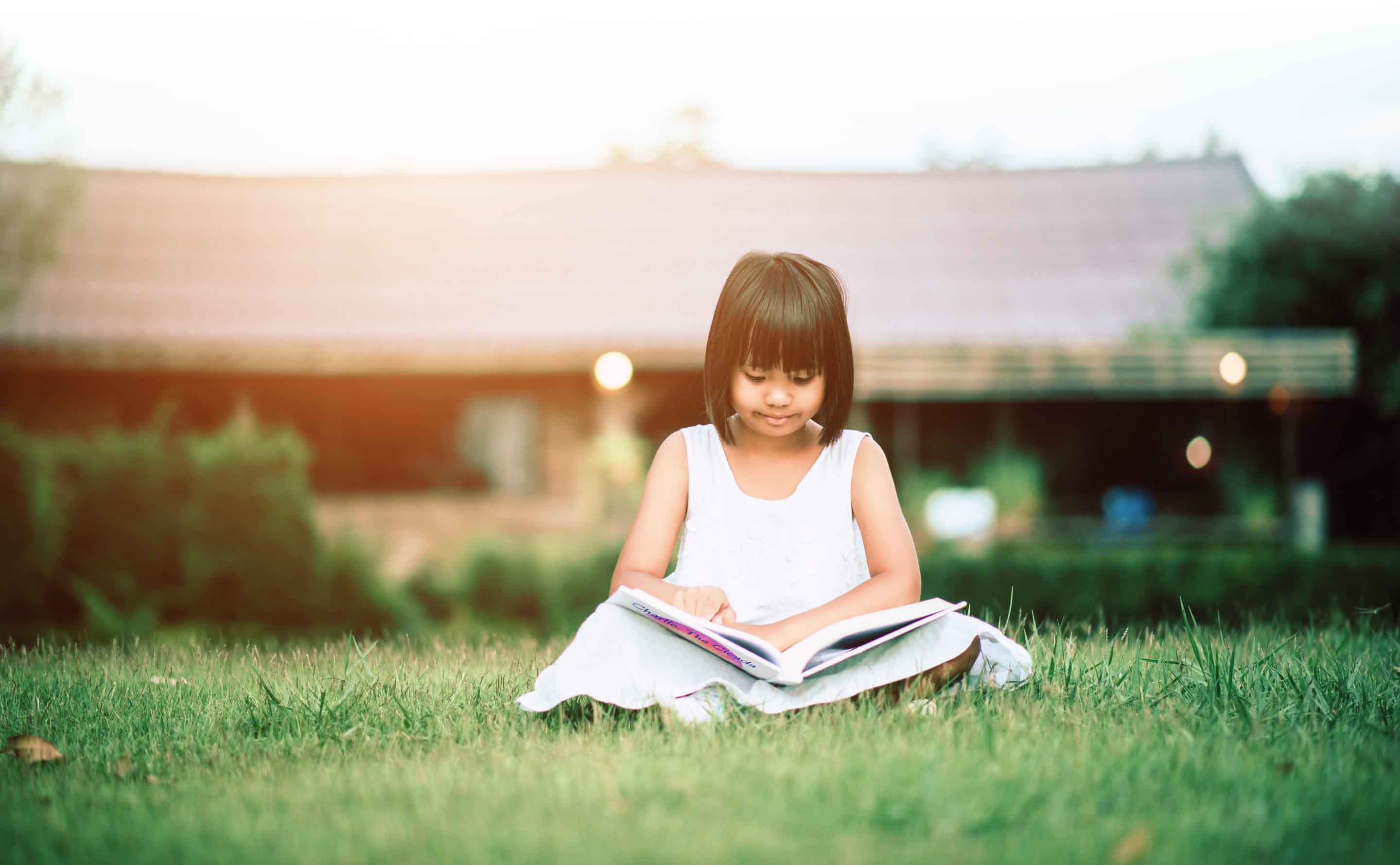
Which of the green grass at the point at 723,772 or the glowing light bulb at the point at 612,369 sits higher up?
the glowing light bulb at the point at 612,369

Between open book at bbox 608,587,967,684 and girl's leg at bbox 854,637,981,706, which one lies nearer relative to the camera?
open book at bbox 608,587,967,684

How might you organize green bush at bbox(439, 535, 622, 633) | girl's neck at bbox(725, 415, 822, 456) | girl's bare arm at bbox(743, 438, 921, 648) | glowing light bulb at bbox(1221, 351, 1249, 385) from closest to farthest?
1. girl's bare arm at bbox(743, 438, 921, 648)
2. girl's neck at bbox(725, 415, 822, 456)
3. green bush at bbox(439, 535, 622, 633)
4. glowing light bulb at bbox(1221, 351, 1249, 385)

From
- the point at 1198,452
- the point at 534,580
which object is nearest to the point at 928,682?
the point at 534,580

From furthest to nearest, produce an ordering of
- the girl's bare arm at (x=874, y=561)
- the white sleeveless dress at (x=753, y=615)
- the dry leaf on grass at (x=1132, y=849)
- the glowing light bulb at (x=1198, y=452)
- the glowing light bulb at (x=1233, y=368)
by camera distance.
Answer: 1. the glowing light bulb at (x=1198, y=452)
2. the glowing light bulb at (x=1233, y=368)
3. the girl's bare arm at (x=874, y=561)
4. the white sleeveless dress at (x=753, y=615)
5. the dry leaf on grass at (x=1132, y=849)

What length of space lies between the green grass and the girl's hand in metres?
0.29

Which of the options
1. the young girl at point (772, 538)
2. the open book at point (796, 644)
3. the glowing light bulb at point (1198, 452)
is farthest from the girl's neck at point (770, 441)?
the glowing light bulb at point (1198, 452)

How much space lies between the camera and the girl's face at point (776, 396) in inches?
130

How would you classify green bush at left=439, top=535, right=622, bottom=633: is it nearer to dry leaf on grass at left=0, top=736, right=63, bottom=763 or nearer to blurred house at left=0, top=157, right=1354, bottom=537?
blurred house at left=0, top=157, right=1354, bottom=537

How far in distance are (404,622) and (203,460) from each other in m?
2.28

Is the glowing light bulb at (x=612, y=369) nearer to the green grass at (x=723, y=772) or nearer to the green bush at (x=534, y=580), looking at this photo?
the green bush at (x=534, y=580)

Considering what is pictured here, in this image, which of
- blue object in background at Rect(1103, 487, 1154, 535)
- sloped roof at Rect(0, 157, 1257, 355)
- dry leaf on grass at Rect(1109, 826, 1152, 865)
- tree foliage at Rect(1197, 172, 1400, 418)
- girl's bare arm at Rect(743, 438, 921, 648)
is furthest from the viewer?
sloped roof at Rect(0, 157, 1257, 355)

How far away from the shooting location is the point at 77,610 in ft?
35.4

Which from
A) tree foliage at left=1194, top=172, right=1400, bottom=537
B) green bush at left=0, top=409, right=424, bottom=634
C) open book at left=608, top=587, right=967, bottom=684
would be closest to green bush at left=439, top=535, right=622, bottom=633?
green bush at left=0, top=409, right=424, bottom=634

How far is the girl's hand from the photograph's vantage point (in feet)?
10.0
